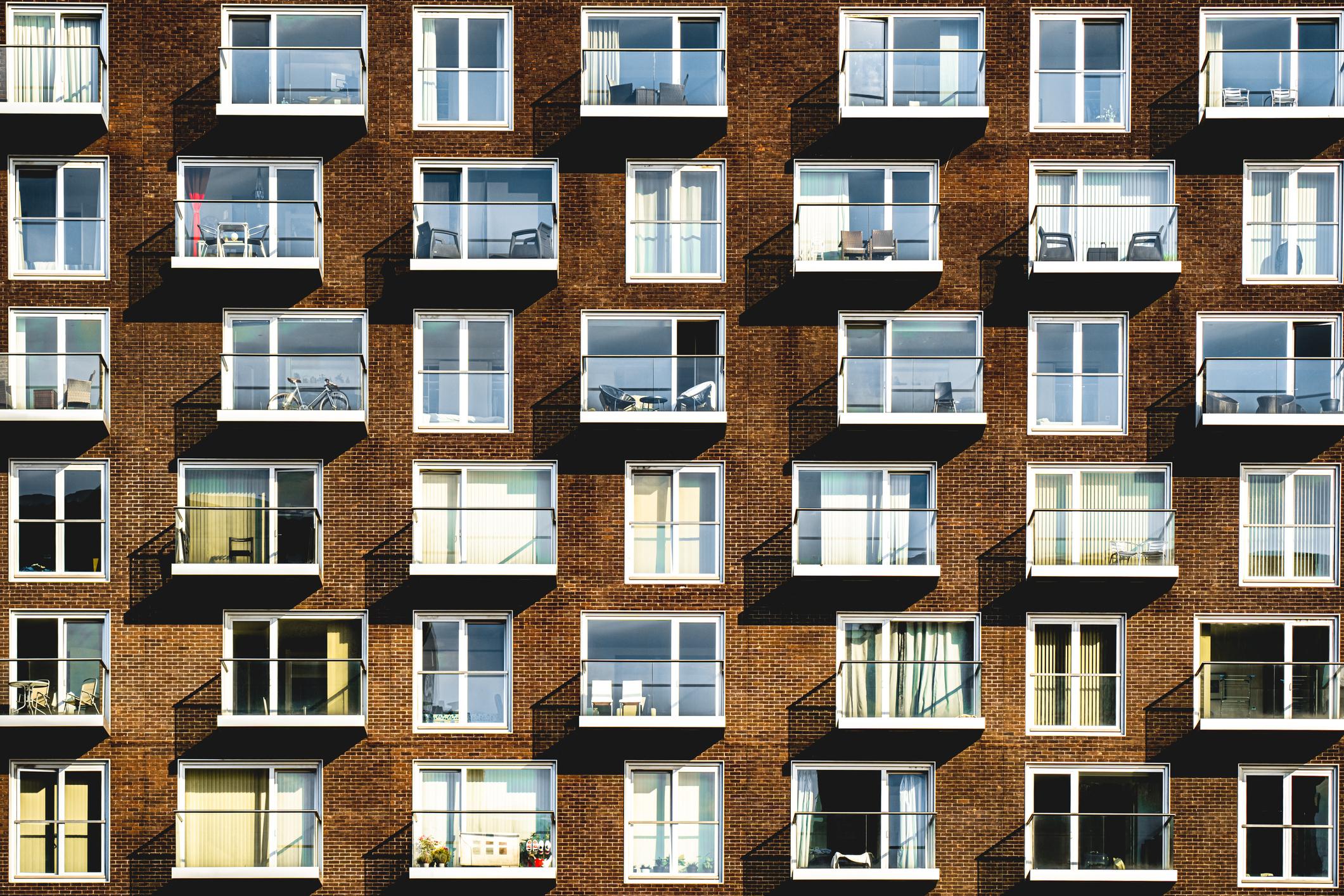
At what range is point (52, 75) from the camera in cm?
2327

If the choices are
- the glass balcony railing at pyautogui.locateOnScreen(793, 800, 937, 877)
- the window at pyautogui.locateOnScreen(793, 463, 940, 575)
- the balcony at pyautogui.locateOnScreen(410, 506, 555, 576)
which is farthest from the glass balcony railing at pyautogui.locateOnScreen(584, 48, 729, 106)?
the glass balcony railing at pyautogui.locateOnScreen(793, 800, 937, 877)

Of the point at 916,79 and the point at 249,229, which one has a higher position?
the point at 916,79

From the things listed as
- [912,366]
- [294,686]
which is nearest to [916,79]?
[912,366]

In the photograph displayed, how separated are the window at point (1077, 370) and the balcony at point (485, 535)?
8.97 meters

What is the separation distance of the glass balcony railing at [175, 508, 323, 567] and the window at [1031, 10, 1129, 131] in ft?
48.3

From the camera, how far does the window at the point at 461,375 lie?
22859 mm

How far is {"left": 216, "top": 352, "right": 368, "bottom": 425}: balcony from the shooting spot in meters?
22.7

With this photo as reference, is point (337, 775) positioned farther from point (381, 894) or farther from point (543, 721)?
point (543, 721)

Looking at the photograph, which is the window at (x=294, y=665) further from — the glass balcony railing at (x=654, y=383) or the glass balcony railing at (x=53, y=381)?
the glass balcony railing at (x=654, y=383)

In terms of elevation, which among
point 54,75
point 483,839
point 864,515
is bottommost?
point 483,839

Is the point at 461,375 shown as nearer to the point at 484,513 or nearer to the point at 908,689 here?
the point at 484,513

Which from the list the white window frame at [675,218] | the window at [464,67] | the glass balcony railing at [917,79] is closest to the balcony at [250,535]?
the white window frame at [675,218]

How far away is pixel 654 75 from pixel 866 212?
4.52m

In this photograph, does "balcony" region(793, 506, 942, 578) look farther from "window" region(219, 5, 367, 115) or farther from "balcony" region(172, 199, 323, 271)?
"window" region(219, 5, 367, 115)
